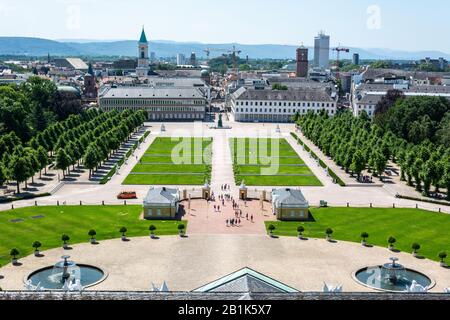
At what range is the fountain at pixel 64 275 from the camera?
177 feet

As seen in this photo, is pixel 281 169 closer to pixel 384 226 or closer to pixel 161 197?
pixel 161 197

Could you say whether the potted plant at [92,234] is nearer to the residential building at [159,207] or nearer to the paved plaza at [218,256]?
the paved plaza at [218,256]

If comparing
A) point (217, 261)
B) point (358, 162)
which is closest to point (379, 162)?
point (358, 162)

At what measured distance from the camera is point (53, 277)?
2197 inches

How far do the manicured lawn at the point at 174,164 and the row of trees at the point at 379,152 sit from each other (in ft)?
88.8

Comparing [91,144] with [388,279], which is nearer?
[388,279]

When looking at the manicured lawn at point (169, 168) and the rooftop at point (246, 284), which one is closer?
the rooftop at point (246, 284)

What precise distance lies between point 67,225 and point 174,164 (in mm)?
46673

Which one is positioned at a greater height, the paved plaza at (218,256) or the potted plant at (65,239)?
the potted plant at (65,239)

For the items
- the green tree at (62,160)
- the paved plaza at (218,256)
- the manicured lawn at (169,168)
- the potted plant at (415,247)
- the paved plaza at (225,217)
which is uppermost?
the green tree at (62,160)

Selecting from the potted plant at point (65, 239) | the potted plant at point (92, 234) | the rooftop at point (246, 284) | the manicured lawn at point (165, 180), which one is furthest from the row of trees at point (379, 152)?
the rooftop at point (246, 284)

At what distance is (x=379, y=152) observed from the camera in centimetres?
10744
